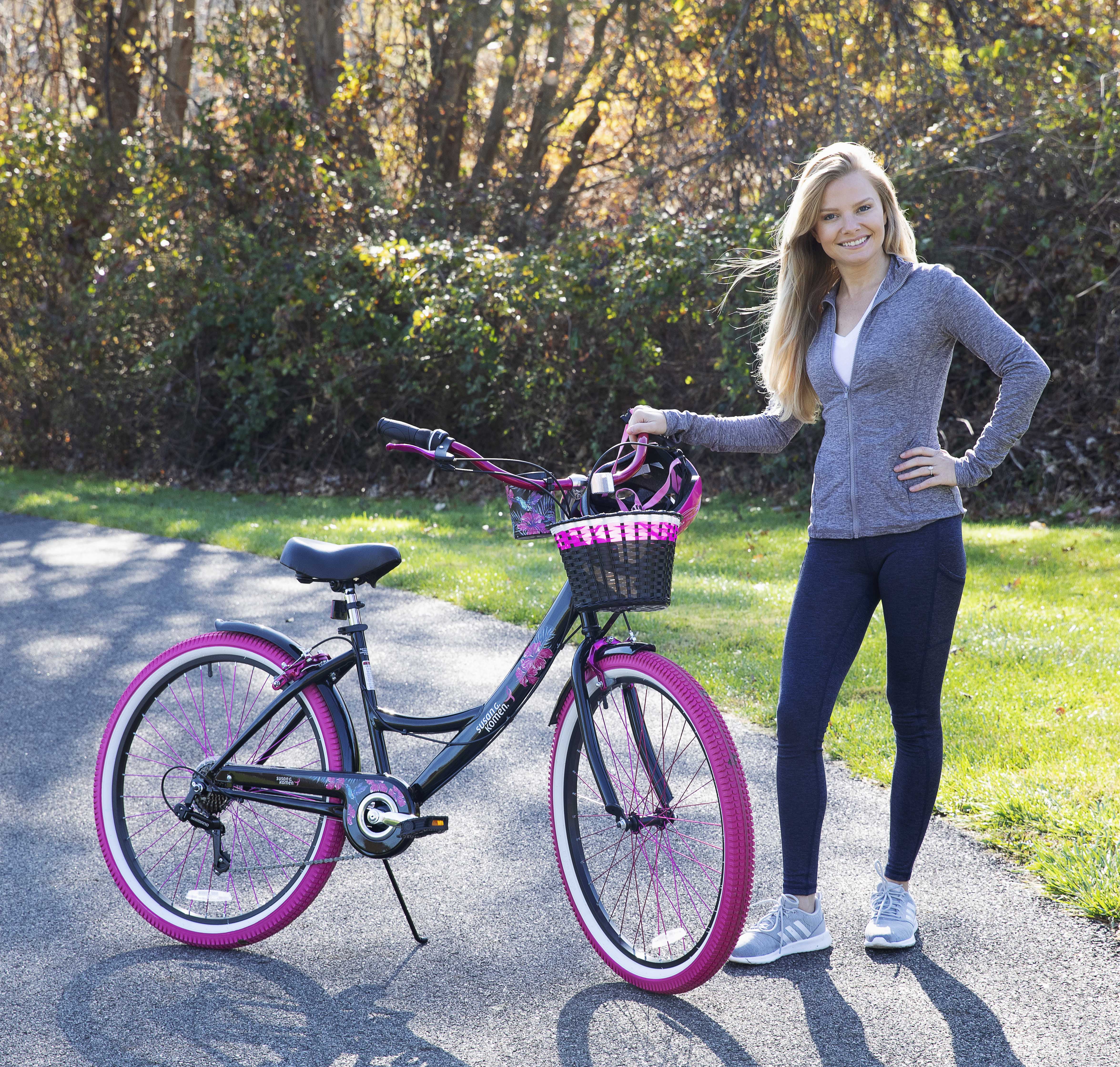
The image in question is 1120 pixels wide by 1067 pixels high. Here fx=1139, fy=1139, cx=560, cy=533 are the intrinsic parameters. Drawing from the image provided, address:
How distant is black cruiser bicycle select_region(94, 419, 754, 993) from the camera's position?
9.20 feet

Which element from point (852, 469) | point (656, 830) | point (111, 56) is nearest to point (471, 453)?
point (852, 469)

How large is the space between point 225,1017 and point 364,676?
3.08 feet

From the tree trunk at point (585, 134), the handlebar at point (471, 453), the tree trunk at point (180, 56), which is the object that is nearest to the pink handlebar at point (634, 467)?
the handlebar at point (471, 453)

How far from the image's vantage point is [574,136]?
14.7 metres

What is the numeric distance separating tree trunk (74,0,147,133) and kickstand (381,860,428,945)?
13.7m

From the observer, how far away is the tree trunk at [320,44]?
13.5 metres

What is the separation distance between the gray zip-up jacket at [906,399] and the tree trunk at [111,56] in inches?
547

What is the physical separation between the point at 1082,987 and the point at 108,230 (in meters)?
14.0

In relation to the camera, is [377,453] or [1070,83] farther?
[377,453]

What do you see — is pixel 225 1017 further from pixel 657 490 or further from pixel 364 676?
pixel 657 490

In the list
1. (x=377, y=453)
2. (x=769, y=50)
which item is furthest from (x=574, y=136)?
(x=377, y=453)

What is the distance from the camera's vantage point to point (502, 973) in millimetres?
3107

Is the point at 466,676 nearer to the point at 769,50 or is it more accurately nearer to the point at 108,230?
the point at 769,50

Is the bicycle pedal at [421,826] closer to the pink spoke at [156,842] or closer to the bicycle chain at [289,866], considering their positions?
the bicycle chain at [289,866]
